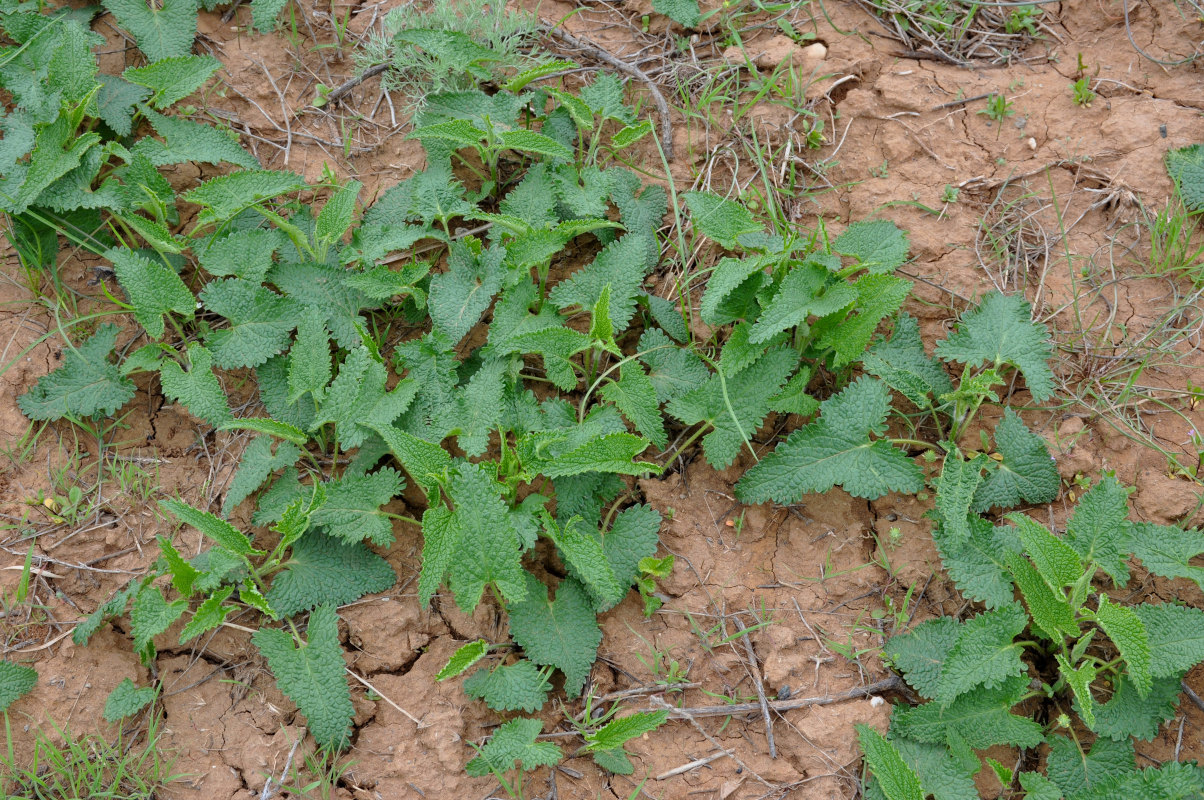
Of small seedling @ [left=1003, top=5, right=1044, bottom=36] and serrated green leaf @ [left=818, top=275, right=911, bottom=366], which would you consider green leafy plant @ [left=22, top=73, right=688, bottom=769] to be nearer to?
serrated green leaf @ [left=818, top=275, right=911, bottom=366]

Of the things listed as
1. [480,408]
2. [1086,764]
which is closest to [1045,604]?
[1086,764]

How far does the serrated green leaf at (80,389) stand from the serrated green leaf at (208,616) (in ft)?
2.54

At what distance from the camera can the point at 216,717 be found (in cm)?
234

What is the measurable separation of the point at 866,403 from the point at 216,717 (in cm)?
204

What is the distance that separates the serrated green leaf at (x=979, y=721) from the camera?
223cm

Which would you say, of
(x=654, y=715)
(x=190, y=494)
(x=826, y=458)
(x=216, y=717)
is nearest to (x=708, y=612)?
(x=654, y=715)

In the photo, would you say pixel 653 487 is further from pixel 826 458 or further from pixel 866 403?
pixel 866 403

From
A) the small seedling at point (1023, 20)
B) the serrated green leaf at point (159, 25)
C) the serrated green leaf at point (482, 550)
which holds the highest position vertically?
the serrated green leaf at point (159, 25)

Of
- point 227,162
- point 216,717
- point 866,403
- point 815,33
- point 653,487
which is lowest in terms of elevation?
point 216,717

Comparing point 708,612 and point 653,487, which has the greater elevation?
point 653,487

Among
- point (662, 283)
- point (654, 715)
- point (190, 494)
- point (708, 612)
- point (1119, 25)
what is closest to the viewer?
point (654, 715)

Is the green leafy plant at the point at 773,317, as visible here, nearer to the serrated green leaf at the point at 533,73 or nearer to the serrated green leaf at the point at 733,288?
the serrated green leaf at the point at 733,288

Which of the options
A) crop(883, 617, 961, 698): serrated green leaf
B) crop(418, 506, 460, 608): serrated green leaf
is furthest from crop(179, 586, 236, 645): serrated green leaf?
crop(883, 617, 961, 698): serrated green leaf

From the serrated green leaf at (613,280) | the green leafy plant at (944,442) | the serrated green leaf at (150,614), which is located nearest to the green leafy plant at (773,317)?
the green leafy plant at (944,442)
